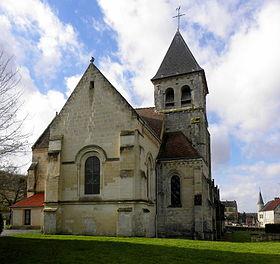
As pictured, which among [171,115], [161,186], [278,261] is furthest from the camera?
[171,115]

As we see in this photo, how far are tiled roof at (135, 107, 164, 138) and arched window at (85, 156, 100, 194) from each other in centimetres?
842

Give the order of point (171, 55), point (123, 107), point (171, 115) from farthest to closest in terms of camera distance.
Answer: point (171, 55) → point (171, 115) → point (123, 107)

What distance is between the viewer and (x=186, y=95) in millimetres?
35281

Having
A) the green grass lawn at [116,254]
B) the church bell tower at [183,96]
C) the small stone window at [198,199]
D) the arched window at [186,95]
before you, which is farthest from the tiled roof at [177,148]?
the green grass lawn at [116,254]

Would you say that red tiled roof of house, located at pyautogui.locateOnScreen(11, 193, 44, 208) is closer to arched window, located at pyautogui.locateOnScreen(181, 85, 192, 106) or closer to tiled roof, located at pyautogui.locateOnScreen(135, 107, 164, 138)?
tiled roof, located at pyautogui.locateOnScreen(135, 107, 164, 138)

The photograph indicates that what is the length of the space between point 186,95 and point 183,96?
1.01ft

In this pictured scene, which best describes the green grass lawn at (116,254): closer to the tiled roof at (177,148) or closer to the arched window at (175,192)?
the arched window at (175,192)

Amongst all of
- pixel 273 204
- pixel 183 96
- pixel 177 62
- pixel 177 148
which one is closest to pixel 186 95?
pixel 183 96

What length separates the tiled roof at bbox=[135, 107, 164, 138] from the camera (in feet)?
107

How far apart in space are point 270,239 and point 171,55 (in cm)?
2030

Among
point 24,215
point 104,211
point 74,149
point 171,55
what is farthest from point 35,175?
point 171,55

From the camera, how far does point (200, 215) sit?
88.5ft

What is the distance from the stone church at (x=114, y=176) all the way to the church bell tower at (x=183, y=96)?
2.36 meters

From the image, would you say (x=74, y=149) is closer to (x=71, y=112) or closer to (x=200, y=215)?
(x=71, y=112)
